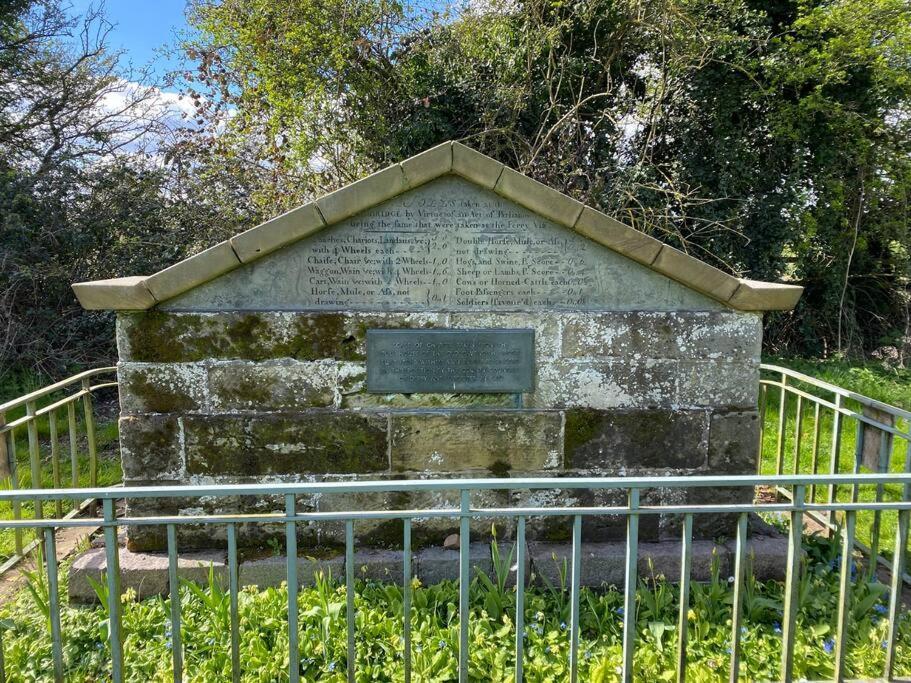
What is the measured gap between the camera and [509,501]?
344 centimetres

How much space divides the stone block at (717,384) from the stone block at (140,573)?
9.21 feet

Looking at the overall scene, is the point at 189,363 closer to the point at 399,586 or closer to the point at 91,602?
the point at 91,602

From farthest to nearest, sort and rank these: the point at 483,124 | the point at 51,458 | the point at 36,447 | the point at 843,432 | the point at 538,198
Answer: the point at 483,124
the point at 843,432
the point at 51,458
the point at 36,447
the point at 538,198

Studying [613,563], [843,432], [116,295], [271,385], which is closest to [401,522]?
[271,385]

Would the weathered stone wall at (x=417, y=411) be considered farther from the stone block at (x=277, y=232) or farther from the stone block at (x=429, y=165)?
the stone block at (x=429, y=165)

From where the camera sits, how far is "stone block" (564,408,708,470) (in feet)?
11.1

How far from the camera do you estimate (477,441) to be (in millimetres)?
3363

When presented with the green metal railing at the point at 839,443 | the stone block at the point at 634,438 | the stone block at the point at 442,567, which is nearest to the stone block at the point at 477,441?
the stone block at the point at 634,438

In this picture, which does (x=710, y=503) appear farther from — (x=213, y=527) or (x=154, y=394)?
(x=154, y=394)

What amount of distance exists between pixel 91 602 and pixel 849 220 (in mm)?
10425

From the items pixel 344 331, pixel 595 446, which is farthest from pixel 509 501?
pixel 344 331

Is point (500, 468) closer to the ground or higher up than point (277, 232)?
closer to the ground

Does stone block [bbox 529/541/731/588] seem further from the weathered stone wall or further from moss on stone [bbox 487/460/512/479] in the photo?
moss on stone [bbox 487/460/512/479]

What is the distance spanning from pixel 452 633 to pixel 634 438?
4.83ft
